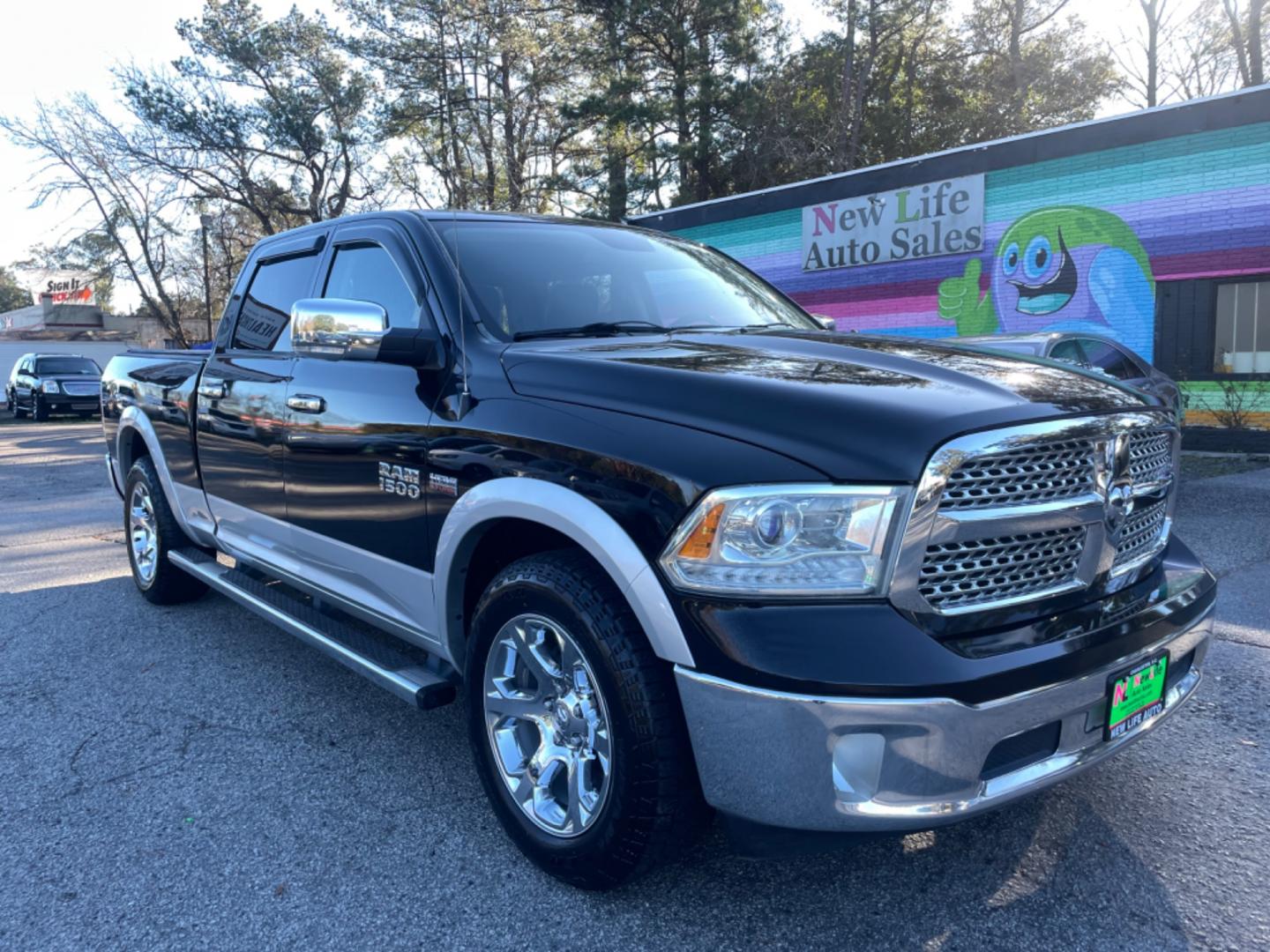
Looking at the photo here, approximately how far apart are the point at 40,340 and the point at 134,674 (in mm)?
54387

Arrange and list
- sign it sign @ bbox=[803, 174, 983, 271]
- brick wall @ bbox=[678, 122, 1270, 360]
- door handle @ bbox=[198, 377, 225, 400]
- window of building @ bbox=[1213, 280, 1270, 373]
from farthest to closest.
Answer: sign it sign @ bbox=[803, 174, 983, 271] → window of building @ bbox=[1213, 280, 1270, 373] → brick wall @ bbox=[678, 122, 1270, 360] → door handle @ bbox=[198, 377, 225, 400]

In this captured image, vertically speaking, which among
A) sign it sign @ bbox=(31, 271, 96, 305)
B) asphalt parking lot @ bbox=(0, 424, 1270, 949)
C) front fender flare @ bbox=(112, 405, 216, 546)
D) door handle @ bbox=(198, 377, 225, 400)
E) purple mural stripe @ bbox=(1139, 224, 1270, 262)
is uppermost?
sign it sign @ bbox=(31, 271, 96, 305)

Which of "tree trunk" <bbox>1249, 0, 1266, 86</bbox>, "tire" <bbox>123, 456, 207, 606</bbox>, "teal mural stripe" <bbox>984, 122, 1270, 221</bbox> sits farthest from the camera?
"tree trunk" <bbox>1249, 0, 1266, 86</bbox>

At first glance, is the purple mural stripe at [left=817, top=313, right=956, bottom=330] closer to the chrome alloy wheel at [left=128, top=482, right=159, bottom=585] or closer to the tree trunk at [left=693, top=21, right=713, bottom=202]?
the tree trunk at [left=693, top=21, right=713, bottom=202]

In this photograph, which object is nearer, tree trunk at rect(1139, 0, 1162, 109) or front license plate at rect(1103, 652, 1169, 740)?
front license plate at rect(1103, 652, 1169, 740)

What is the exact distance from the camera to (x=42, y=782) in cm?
328

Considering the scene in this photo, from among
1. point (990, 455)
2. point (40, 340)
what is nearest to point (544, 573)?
point (990, 455)

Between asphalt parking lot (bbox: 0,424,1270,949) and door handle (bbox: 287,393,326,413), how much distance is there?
1.24 meters

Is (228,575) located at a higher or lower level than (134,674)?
higher

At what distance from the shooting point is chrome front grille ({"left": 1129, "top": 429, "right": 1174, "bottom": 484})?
249cm

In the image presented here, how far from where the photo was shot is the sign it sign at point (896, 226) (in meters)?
15.6

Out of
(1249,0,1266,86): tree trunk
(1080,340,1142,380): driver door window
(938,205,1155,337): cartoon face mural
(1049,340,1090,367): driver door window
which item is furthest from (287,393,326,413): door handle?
(1249,0,1266,86): tree trunk

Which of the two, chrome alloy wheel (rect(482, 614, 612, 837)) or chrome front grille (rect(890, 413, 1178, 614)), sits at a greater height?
chrome front grille (rect(890, 413, 1178, 614))

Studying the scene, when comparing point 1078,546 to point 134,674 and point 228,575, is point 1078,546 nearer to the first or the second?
point 228,575
